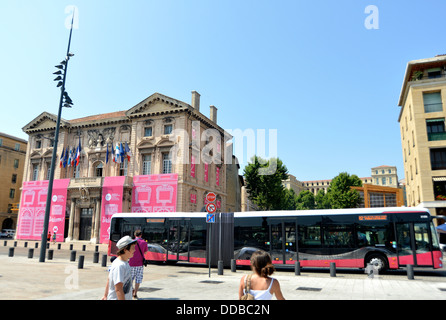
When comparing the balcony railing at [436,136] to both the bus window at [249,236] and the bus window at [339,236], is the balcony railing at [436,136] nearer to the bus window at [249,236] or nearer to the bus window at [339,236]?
the bus window at [339,236]

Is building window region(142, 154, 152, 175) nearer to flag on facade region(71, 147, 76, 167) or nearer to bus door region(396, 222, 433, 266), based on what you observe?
flag on facade region(71, 147, 76, 167)

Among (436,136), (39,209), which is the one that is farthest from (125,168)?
(436,136)

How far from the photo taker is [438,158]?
108 ft

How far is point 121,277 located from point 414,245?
47.2ft

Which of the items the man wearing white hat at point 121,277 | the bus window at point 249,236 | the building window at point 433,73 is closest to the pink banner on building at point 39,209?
the bus window at point 249,236

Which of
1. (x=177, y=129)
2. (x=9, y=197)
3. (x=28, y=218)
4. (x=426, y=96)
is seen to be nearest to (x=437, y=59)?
(x=426, y=96)

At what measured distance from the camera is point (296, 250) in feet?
53.0

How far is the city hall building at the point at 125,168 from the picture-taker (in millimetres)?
33062

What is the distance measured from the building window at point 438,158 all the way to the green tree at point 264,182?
18858 millimetres

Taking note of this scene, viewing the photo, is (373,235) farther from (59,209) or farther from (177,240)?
(59,209)

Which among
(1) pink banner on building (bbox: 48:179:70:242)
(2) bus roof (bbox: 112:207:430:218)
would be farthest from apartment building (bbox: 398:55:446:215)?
(1) pink banner on building (bbox: 48:179:70:242)

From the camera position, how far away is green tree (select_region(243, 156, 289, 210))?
45.6 meters

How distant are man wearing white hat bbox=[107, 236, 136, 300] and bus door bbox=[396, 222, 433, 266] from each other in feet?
45.7
